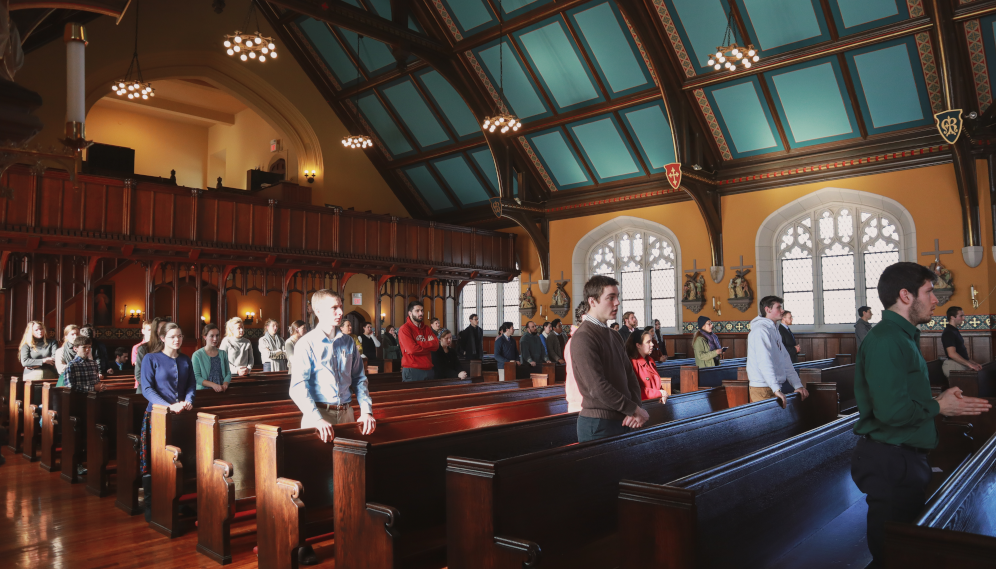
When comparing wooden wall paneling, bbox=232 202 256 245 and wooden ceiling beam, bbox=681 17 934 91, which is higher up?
wooden ceiling beam, bbox=681 17 934 91

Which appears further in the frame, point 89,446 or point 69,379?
point 69,379

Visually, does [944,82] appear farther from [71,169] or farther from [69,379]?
[69,379]

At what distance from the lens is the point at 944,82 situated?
33.4ft

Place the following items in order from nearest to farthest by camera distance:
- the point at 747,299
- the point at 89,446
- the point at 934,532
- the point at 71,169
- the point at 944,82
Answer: the point at 934,532 < the point at 71,169 < the point at 89,446 < the point at 944,82 < the point at 747,299

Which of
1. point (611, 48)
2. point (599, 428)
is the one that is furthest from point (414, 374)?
point (611, 48)

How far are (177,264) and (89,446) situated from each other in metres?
7.14

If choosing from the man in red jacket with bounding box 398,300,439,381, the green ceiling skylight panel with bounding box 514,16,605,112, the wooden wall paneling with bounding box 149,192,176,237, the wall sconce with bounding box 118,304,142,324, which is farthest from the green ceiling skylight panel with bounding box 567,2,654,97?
the wall sconce with bounding box 118,304,142,324

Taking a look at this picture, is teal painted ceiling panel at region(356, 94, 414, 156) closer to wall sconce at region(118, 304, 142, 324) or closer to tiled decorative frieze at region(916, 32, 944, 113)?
wall sconce at region(118, 304, 142, 324)

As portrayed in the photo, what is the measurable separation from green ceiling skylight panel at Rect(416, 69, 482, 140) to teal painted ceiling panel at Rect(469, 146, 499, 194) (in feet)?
1.54

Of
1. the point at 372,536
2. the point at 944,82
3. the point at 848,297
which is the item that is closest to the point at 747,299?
the point at 848,297

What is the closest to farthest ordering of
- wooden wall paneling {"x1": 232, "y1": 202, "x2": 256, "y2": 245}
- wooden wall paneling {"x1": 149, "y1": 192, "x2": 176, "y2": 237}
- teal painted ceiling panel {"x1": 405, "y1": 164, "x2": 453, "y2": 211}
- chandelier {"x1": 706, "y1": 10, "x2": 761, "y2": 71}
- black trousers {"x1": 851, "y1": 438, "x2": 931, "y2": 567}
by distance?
1. black trousers {"x1": 851, "y1": 438, "x2": 931, "y2": 567}
2. chandelier {"x1": 706, "y1": 10, "x2": 761, "y2": 71}
3. wooden wall paneling {"x1": 149, "y1": 192, "x2": 176, "y2": 237}
4. wooden wall paneling {"x1": 232, "y1": 202, "x2": 256, "y2": 245}
5. teal painted ceiling panel {"x1": 405, "y1": 164, "x2": 453, "y2": 211}

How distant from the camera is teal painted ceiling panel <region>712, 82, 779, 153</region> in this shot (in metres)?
12.5

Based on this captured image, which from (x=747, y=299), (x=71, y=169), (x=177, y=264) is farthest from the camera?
(x=747, y=299)

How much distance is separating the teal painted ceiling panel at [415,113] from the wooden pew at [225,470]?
12079 mm
